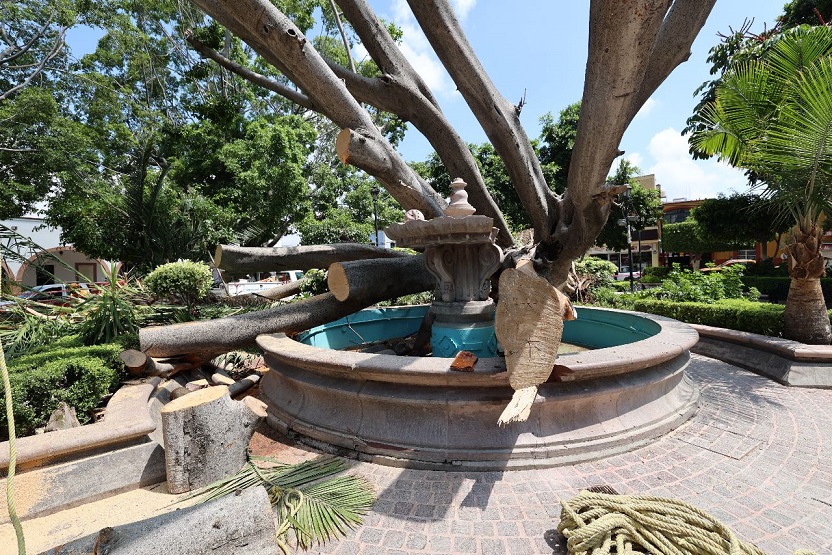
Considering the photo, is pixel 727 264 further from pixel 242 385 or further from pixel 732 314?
pixel 242 385

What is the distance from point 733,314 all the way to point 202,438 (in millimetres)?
7014

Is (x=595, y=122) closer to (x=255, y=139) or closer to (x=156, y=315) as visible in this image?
(x=156, y=315)

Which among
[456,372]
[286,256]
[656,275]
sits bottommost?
[656,275]

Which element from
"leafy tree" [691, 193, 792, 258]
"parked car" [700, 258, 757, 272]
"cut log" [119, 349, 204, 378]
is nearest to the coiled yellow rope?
"cut log" [119, 349, 204, 378]

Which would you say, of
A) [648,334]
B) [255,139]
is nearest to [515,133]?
[648,334]

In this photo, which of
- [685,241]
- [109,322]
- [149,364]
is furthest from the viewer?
[685,241]

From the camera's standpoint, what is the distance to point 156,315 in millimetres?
5262

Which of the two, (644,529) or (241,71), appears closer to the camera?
(644,529)

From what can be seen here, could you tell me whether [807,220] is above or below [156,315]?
above

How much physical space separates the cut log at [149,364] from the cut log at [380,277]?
199 cm

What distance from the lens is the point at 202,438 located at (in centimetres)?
245

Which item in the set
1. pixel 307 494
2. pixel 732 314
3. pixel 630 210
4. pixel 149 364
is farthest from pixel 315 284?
pixel 630 210

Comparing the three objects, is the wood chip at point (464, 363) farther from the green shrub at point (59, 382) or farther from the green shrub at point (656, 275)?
the green shrub at point (656, 275)

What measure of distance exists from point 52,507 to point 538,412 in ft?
10.5
